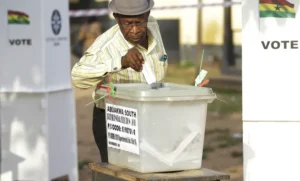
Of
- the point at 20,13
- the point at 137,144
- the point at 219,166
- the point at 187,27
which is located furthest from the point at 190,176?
the point at 187,27

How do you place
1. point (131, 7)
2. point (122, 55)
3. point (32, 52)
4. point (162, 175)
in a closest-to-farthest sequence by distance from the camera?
1. point (162, 175)
2. point (131, 7)
3. point (122, 55)
4. point (32, 52)

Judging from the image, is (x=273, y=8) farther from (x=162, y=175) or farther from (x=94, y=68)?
(x=162, y=175)

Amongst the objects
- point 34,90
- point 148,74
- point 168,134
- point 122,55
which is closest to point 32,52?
point 34,90

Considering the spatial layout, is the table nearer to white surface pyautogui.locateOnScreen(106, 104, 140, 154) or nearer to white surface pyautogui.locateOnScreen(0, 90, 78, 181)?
white surface pyautogui.locateOnScreen(106, 104, 140, 154)

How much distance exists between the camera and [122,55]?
5121mm

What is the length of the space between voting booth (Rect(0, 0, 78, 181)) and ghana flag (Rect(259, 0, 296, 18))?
100 inches

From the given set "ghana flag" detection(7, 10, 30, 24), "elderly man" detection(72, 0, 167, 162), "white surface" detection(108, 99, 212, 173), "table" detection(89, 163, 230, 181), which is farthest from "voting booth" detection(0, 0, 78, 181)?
"white surface" detection(108, 99, 212, 173)

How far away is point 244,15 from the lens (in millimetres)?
5504

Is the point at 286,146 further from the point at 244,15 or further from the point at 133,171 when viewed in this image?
the point at 133,171

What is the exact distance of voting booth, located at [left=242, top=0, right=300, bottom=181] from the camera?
5527 millimetres

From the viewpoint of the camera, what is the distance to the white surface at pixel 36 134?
769 cm

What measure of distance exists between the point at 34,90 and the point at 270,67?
2.73m

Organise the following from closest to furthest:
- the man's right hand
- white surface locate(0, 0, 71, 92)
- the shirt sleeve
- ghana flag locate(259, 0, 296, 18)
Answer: the man's right hand, the shirt sleeve, ghana flag locate(259, 0, 296, 18), white surface locate(0, 0, 71, 92)

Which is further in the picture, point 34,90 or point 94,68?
point 34,90
